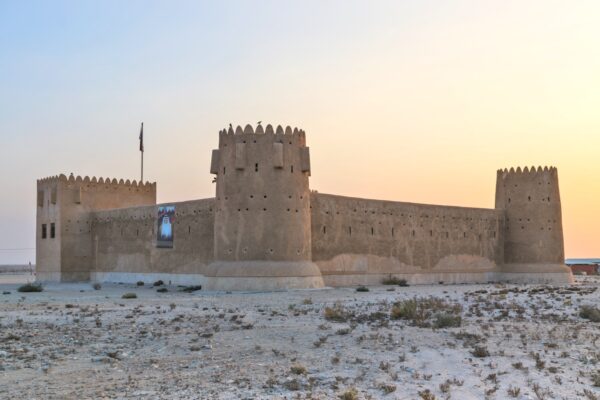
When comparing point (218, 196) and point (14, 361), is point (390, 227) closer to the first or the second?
point (218, 196)

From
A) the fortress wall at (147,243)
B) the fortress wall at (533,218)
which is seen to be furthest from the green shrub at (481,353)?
the fortress wall at (533,218)

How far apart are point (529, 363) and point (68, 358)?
7.72 m

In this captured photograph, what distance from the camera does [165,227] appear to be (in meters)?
37.8

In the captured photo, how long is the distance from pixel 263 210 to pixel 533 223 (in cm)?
1937

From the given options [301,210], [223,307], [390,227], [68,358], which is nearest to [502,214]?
[390,227]

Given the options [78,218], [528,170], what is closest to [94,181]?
[78,218]

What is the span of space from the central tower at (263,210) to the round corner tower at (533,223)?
16400mm

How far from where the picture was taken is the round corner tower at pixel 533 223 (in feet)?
139

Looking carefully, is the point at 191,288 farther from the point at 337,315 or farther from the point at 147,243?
the point at 337,315

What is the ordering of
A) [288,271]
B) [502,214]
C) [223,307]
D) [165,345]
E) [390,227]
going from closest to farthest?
[165,345]
[223,307]
[288,271]
[390,227]
[502,214]

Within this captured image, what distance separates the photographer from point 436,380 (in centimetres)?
1068

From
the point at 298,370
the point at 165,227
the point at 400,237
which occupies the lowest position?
the point at 298,370

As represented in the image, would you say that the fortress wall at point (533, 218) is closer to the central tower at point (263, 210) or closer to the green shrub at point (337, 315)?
the central tower at point (263, 210)

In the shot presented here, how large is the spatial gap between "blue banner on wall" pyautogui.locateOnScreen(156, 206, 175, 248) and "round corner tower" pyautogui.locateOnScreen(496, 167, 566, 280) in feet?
65.6
